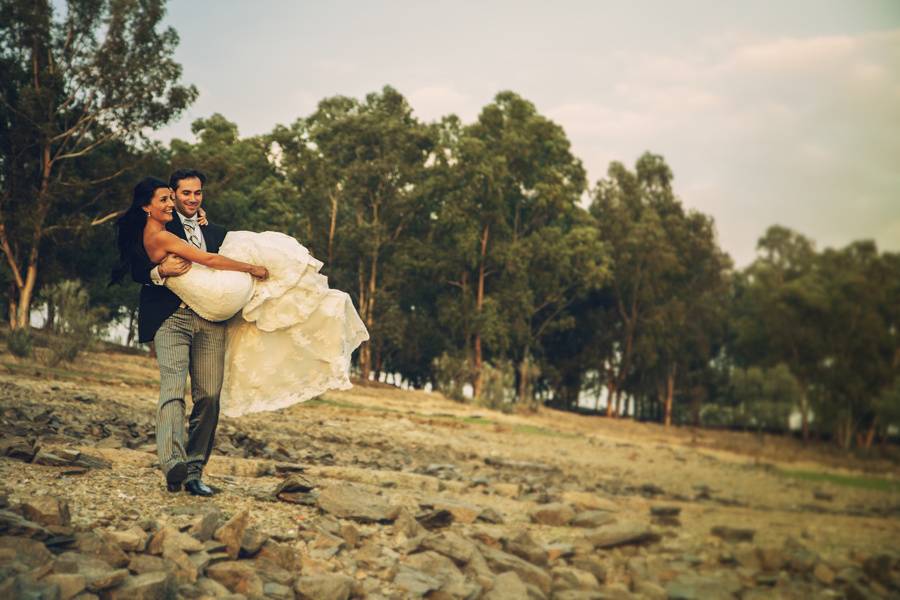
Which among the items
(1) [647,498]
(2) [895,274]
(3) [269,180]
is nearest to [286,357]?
(1) [647,498]

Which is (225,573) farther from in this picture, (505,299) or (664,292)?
(664,292)

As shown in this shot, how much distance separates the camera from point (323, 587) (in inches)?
175

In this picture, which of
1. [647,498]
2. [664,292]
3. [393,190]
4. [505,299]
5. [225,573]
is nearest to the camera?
[225,573]

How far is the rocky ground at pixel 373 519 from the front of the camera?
4.19m

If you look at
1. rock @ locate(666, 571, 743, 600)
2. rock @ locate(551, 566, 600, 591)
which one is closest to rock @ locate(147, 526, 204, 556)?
rock @ locate(551, 566, 600, 591)

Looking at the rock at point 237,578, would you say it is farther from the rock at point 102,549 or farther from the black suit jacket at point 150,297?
the black suit jacket at point 150,297

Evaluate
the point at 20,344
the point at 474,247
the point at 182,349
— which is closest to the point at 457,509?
the point at 182,349

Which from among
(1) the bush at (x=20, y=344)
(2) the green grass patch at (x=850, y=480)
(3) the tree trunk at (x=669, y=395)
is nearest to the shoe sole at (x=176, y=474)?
(1) the bush at (x=20, y=344)

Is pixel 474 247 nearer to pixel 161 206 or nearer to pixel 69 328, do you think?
pixel 69 328

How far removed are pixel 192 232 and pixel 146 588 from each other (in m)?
2.46

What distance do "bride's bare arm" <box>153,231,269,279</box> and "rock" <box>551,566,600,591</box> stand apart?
3.57 metres

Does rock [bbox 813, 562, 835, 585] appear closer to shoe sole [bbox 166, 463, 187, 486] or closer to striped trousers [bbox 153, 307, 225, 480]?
striped trousers [bbox 153, 307, 225, 480]

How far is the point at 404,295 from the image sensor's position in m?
40.7

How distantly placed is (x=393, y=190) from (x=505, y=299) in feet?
26.8
